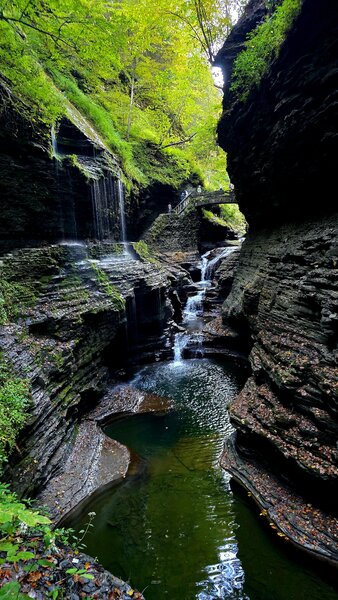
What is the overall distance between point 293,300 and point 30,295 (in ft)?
28.7

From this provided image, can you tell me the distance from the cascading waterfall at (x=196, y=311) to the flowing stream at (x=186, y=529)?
6616 millimetres

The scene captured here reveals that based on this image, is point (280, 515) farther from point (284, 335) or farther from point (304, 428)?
point (284, 335)

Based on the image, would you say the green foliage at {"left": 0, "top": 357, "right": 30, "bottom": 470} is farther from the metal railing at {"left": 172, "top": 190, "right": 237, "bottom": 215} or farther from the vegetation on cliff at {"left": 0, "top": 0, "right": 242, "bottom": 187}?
the metal railing at {"left": 172, "top": 190, "right": 237, "bottom": 215}

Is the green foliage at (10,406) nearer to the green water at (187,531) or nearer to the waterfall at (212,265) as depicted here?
the green water at (187,531)

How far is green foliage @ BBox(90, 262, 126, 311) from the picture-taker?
502 inches

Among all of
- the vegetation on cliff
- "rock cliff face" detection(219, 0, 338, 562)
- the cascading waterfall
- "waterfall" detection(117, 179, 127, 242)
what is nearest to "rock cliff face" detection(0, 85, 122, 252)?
"waterfall" detection(117, 179, 127, 242)

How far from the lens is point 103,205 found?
16406 millimetres

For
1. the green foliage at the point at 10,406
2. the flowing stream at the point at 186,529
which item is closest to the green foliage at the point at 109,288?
the flowing stream at the point at 186,529

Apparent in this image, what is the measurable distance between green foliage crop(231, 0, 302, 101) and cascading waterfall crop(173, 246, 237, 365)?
12.1 metres

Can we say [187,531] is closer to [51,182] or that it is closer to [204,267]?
[51,182]

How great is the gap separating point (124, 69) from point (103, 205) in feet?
42.3

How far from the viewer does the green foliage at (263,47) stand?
8078 millimetres

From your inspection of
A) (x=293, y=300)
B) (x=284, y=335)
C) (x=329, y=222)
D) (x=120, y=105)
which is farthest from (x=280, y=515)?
(x=120, y=105)

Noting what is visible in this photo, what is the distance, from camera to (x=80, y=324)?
10641 mm
